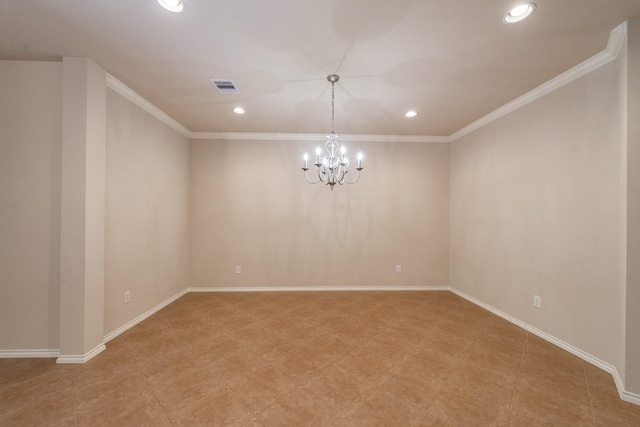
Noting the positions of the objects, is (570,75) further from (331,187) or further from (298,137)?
(298,137)

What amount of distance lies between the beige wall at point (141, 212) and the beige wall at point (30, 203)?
1.37ft

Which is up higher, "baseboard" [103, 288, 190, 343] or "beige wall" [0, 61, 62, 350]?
"beige wall" [0, 61, 62, 350]

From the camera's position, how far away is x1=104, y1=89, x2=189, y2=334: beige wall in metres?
2.78

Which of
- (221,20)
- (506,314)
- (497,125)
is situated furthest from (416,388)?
(497,125)

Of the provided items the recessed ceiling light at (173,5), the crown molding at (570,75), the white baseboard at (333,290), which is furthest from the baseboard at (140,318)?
the crown molding at (570,75)

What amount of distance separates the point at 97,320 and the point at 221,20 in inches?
121

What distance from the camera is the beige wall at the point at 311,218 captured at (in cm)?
446

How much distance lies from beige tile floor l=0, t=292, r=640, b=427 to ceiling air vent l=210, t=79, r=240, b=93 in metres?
2.93

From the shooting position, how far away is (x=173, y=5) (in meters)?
1.69

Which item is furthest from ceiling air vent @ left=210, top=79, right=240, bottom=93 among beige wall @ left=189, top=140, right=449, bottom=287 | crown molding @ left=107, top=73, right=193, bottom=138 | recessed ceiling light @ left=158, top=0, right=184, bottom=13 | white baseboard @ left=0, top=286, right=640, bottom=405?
white baseboard @ left=0, top=286, right=640, bottom=405

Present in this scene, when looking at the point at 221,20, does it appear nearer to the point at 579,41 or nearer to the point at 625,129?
the point at 579,41

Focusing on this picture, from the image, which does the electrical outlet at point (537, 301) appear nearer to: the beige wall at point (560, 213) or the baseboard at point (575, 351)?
the beige wall at point (560, 213)

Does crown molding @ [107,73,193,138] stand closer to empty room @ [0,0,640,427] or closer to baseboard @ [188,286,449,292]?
empty room @ [0,0,640,427]

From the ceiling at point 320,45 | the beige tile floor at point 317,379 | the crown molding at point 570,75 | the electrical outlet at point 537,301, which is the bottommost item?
the beige tile floor at point 317,379
